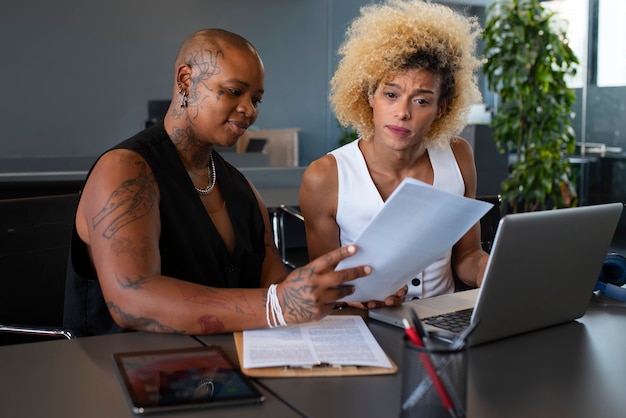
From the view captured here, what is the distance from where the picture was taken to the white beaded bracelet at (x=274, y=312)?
141 cm

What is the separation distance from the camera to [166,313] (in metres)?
1.42

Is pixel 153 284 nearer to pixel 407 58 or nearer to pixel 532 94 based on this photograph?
pixel 407 58

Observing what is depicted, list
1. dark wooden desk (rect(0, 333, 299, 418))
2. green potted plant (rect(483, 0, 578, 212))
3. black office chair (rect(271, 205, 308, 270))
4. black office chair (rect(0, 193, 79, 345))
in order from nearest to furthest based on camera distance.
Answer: dark wooden desk (rect(0, 333, 299, 418)) < black office chair (rect(0, 193, 79, 345)) < black office chair (rect(271, 205, 308, 270)) < green potted plant (rect(483, 0, 578, 212))

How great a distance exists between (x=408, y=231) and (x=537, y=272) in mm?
294

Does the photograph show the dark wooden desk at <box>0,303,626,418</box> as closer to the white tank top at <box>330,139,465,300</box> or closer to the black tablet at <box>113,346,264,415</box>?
the black tablet at <box>113,346,264,415</box>

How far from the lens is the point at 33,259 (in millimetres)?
2068

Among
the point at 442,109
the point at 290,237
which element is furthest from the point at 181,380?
the point at 290,237

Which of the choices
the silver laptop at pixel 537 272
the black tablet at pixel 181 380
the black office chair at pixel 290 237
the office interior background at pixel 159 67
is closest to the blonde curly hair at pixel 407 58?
the silver laptop at pixel 537 272

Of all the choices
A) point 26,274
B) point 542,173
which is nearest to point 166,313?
point 26,274

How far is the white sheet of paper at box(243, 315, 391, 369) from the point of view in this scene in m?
1.27

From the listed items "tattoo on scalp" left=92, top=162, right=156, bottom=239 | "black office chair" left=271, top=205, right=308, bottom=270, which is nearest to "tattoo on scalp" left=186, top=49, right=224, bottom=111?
"tattoo on scalp" left=92, top=162, right=156, bottom=239

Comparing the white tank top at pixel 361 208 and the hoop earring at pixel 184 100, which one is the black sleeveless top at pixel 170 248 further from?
the white tank top at pixel 361 208

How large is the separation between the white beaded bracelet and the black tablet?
0.13m

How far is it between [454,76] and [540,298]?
980 millimetres
